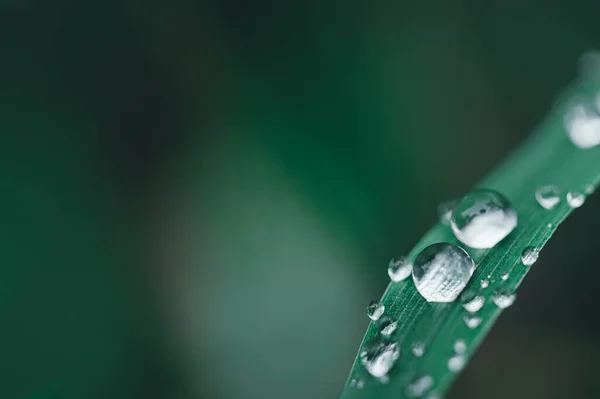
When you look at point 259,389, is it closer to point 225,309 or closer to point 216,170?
point 225,309

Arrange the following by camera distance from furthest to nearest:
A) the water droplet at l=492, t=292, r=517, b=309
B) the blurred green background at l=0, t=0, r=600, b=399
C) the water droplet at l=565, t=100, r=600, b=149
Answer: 1. the blurred green background at l=0, t=0, r=600, b=399
2. the water droplet at l=565, t=100, r=600, b=149
3. the water droplet at l=492, t=292, r=517, b=309

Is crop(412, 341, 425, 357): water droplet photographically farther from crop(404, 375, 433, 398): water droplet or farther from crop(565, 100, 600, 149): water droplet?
crop(565, 100, 600, 149): water droplet

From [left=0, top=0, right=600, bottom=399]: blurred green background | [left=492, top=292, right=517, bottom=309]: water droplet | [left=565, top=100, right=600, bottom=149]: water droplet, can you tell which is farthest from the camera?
[left=0, top=0, right=600, bottom=399]: blurred green background

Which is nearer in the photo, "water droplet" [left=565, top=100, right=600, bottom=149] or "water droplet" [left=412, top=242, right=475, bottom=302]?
"water droplet" [left=412, top=242, right=475, bottom=302]

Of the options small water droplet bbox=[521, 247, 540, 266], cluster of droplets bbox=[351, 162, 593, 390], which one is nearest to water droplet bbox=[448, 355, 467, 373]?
cluster of droplets bbox=[351, 162, 593, 390]

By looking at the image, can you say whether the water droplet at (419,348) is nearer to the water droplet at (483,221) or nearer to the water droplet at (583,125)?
the water droplet at (483,221)

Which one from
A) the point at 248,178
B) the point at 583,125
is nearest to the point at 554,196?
the point at 583,125

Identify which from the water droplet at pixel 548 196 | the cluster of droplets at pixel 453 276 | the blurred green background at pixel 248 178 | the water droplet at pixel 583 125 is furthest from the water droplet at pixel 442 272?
the blurred green background at pixel 248 178
